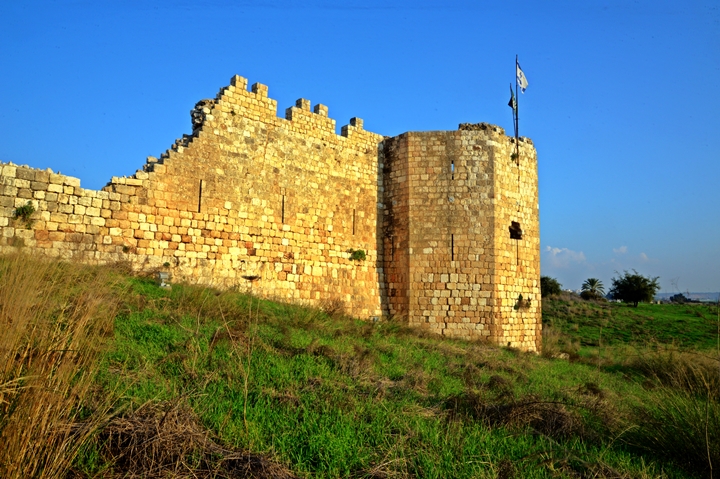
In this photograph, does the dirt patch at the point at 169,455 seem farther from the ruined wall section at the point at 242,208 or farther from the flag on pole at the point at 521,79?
the flag on pole at the point at 521,79

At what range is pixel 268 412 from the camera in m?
4.39

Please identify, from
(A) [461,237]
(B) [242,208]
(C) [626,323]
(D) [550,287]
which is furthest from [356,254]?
(D) [550,287]

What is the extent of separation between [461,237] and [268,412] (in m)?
11.3

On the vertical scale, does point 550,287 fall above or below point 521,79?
below

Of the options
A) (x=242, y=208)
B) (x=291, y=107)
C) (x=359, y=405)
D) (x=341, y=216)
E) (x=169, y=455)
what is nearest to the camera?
(x=169, y=455)

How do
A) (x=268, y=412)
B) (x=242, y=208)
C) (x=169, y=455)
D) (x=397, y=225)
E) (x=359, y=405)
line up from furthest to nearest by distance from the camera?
(x=397, y=225) → (x=242, y=208) → (x=359, y=405) → (x=268, y=412) → (x=169, y=455)

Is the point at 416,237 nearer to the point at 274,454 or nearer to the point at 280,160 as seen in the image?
the point at 280,160

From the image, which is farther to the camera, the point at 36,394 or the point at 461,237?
the point at 461,237

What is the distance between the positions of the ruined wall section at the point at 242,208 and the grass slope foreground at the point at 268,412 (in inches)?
123

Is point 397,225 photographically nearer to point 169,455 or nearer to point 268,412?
point 268,412

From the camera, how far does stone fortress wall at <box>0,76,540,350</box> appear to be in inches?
464

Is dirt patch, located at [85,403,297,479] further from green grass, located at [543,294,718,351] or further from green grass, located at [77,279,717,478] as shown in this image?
green grass, located at [543,294,718,351]

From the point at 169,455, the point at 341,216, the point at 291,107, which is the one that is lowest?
the point at 169,455

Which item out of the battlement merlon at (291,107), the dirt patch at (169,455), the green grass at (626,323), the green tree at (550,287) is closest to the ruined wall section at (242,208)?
the battlement merlon at (291,107)
